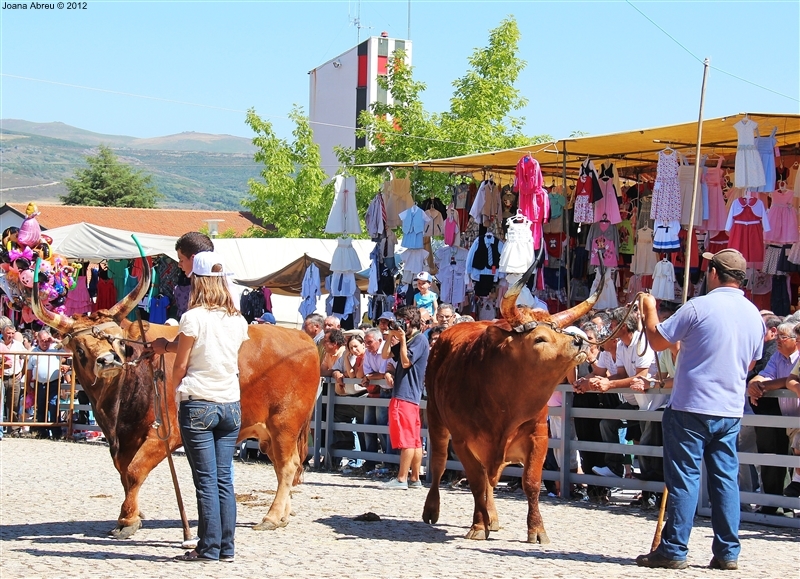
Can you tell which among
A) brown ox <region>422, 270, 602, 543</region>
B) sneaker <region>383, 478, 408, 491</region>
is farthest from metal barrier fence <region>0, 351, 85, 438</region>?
brown ox <region>422, 270, 602, 543</region>

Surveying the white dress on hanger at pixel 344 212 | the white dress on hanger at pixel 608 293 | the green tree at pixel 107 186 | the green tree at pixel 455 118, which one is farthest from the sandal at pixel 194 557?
the green tree at pixel 107 186

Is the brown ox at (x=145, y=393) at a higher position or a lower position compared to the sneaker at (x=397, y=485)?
→ higher

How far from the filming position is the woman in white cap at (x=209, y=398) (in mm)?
7359

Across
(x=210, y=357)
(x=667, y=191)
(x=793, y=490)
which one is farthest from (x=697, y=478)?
(x=667, y=191)

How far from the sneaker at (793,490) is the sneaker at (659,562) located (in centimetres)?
296

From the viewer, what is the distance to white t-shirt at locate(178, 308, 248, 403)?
739cm

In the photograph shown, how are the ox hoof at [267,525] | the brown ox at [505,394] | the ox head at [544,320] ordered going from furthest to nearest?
the ox hoof at [267,525] → the brown ox at [505,394] → the ox head at [544,320]

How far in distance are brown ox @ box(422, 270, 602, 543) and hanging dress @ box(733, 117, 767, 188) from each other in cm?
471

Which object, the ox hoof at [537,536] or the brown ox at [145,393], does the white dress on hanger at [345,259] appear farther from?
the ox hoof at [537,536]

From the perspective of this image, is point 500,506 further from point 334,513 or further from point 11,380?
point 11,380

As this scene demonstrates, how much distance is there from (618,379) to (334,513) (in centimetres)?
328

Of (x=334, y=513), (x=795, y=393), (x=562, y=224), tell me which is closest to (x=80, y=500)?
(x=334, y=513)

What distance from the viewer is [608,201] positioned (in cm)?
1521

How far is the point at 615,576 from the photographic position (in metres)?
7.11
